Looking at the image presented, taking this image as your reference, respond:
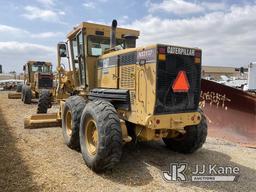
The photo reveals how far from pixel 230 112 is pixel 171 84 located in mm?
4083

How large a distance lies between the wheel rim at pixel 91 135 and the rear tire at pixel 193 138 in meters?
1.74

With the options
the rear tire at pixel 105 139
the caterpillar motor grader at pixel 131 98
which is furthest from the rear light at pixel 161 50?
the rear tire at pixel 105 139

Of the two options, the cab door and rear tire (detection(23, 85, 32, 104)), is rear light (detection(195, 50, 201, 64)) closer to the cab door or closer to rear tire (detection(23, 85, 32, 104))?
the cab door

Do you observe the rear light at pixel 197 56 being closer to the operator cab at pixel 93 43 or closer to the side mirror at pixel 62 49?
the operator cab at pixel 93 43

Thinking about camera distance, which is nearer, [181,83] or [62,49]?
[181,83]

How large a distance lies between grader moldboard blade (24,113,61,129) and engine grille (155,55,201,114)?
368 cm

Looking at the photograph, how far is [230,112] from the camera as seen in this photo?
8.39 metres

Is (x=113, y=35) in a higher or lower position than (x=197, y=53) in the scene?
higher

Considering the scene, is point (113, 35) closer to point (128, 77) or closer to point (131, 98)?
point (128, 77)

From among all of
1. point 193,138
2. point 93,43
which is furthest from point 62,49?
point 193,138

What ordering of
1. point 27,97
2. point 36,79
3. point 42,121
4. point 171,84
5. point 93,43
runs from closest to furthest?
point 171,84 < point 93,43 < point 42,121 < point 27,97 < point 36,79

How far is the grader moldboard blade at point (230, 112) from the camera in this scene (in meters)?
7.88

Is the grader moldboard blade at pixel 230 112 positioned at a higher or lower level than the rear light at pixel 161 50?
lower

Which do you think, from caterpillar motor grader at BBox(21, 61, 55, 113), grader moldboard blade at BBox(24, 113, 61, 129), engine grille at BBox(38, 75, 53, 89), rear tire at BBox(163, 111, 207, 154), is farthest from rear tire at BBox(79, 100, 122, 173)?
engine grille at BBox(38, 75, 53, 89)
